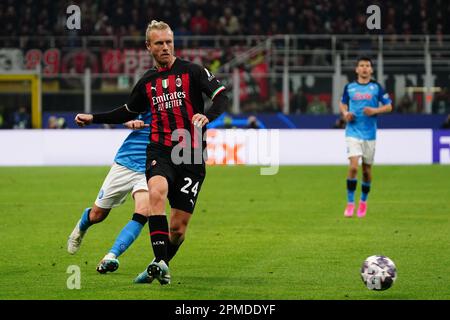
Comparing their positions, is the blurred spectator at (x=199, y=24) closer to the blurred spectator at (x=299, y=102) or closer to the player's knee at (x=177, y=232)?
the blurred spectator at (x=299, y=102)

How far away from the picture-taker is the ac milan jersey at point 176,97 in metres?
8.52

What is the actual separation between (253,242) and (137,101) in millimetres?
3758

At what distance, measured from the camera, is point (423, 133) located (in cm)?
2717

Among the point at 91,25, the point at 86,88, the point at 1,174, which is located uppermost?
the point at 91,25

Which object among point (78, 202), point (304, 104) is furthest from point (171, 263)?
point (304, 104)

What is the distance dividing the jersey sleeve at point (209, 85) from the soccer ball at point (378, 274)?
190 centimetres

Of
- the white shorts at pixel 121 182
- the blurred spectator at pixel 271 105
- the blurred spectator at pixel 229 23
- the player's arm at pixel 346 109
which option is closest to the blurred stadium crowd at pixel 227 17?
the blurred spectator at pixel 229 23

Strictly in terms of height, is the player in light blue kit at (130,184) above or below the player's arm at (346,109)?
below

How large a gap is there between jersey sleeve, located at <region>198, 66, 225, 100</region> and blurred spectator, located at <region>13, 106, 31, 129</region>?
23631mm

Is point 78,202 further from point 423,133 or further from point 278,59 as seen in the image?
point 278,59

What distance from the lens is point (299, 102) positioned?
31828mm

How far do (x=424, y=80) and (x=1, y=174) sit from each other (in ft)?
46.4
